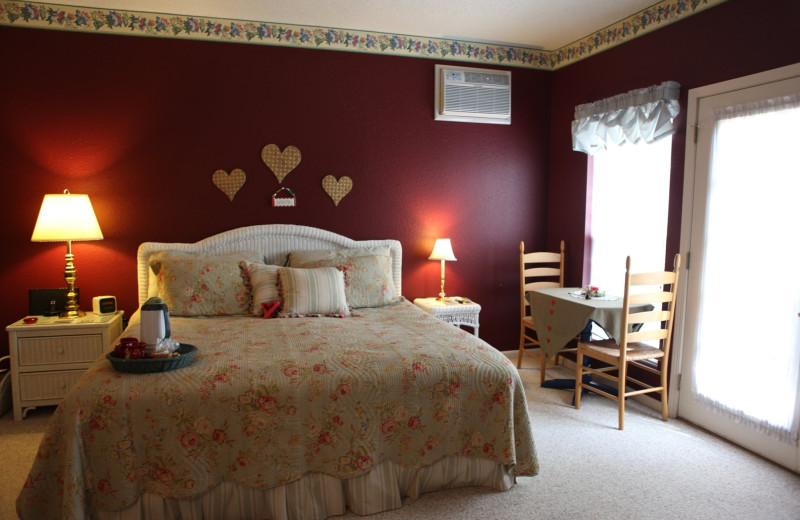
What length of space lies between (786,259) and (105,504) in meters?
3.47

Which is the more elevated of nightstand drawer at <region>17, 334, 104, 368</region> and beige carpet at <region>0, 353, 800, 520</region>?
nightstand drawer at <region>17, 334, 104, 368</region>

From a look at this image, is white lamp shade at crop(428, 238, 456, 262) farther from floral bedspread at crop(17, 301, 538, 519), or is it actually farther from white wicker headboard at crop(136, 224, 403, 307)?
floral bedspread at crop(17, 301, 538, 519)

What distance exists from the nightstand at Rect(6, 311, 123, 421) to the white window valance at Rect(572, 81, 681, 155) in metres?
3.80

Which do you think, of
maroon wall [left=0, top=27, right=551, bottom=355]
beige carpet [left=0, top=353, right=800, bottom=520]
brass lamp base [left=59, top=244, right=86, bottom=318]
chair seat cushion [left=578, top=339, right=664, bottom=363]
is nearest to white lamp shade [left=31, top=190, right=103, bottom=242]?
brass lamp base [left=59, top=244, right=86, bottom=318]

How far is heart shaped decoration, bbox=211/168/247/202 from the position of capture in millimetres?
3926

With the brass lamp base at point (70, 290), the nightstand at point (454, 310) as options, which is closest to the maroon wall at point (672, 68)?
the nightstand at point (454, 310)

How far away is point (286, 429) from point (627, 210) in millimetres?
3059

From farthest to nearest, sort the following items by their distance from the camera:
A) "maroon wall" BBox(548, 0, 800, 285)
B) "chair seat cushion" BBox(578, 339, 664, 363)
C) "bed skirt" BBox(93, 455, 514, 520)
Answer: "chair seat cushion" BBox(578, 339, 664, 363)
"maroon wall" BBox(548, 0, 800, 285)
"bed skirt" BBox(93, 455, 514, 520)

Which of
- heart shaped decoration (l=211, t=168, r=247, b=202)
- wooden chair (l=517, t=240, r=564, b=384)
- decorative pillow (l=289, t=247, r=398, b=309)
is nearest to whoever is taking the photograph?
decorative pillow (l=289, t=247, r=398, b=309)

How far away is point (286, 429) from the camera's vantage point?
86.1 inches

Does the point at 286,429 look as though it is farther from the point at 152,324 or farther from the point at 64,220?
the point at 64,220

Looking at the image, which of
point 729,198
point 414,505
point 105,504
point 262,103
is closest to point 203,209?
point 262,103

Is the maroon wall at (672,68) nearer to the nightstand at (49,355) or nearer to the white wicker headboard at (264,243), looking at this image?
the white wicker headboard at (264,243)

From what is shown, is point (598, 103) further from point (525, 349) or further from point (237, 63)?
point (237, 63)
